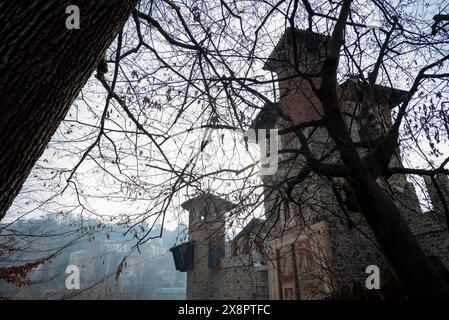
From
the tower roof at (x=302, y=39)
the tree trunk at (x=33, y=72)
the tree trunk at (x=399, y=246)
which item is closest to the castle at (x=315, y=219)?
the tower roof at (x=302, y=39)

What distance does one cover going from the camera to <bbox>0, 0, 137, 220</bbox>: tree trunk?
999 millimetres

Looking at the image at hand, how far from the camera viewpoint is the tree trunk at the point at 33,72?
999mm

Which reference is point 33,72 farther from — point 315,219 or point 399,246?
point 315,219

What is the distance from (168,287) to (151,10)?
2288 inches

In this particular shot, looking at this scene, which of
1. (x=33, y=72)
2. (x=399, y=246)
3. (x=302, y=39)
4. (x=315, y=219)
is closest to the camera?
(x=33, y=72)

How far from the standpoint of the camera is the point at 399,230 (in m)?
3.25

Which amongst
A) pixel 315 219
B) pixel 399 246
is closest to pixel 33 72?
pixel 399 246

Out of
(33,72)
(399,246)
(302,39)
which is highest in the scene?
(302,39)

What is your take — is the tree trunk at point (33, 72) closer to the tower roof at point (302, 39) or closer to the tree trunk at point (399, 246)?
the tree trunk at point (399, 246)

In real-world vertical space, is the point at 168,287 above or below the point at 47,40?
below

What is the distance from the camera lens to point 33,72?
1.03 metres

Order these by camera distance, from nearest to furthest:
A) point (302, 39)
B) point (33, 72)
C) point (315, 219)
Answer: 1. point (33, 72)
2. point (302, 39)
3. point (315, 219)
